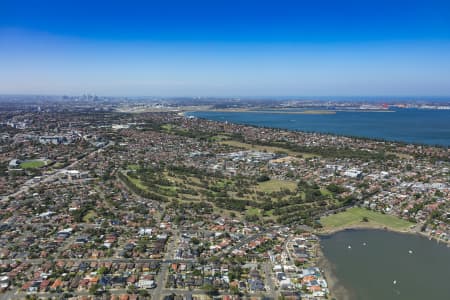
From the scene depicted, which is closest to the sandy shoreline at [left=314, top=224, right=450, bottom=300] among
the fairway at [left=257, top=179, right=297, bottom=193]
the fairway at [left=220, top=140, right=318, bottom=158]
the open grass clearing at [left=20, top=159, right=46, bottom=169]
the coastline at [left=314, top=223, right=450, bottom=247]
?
the coastline at [left=314, top=223, right=450, bottom=247]

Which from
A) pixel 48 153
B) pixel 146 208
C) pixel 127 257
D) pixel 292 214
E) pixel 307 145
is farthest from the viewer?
pixel 307 145

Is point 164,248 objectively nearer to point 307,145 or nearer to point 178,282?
point 178,282

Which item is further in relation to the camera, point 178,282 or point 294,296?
point 178,282

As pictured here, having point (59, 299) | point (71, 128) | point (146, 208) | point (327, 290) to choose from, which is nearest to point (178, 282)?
point (59, 299)

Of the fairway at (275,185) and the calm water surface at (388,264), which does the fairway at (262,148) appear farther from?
the calm water surface at (388,264)

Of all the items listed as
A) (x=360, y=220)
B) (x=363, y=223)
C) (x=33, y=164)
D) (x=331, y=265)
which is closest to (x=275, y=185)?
(x=360, y=220)

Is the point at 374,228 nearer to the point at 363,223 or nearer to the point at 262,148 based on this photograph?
the point at 363,223
